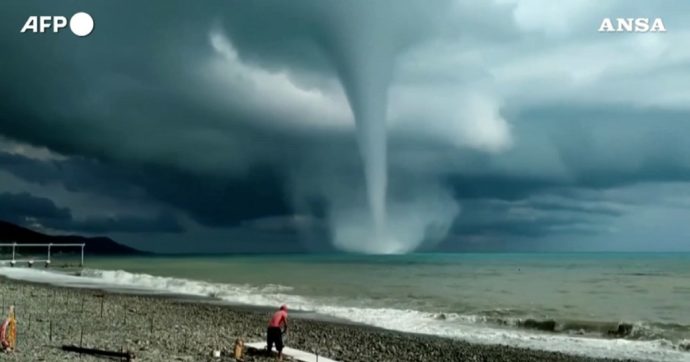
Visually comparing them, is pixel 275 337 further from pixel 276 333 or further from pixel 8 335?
pixel 8 335

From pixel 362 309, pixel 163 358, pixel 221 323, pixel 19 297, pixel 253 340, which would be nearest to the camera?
pixel 163 358

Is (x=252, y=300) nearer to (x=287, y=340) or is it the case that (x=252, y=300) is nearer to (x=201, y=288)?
(x=201, y=288)

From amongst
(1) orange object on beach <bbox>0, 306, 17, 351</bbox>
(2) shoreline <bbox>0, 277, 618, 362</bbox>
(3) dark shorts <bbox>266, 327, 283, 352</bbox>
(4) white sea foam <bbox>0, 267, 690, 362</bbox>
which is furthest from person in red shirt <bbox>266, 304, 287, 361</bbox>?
(4) white sea foam <bbox>0, 267, 690, 362</bbox>

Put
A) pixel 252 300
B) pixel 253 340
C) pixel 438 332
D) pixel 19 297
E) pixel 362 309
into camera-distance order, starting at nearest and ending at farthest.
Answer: pixel 253 340, pixel 438 332, pixel 19 297, pixel 362 309, pixel 252 300

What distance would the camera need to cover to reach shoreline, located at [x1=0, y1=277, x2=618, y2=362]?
57.2 feet

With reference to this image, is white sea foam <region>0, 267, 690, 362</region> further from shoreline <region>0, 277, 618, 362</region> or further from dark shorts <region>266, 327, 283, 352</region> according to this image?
dark shorts <region>266, 327, 283, 352</region>

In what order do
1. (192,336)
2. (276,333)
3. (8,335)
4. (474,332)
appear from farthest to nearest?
(474,332) → (192,336) → (276,333) → (8,335)

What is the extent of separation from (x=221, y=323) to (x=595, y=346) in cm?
1295

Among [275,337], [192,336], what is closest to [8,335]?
[192,336]

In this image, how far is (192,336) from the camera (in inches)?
798

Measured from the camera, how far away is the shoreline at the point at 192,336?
17.4 metres

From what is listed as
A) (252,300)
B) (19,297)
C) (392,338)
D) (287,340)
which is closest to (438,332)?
(392,338)

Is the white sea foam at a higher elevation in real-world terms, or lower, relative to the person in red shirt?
lower

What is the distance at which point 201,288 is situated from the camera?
157ft
